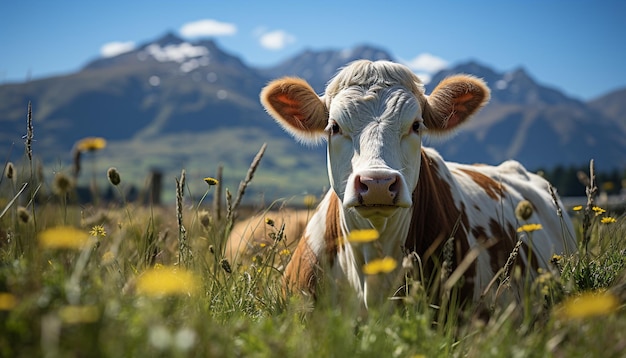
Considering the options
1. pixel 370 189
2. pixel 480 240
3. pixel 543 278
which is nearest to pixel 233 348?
pixel 543 278

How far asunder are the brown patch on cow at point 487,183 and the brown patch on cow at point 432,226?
4.20 feet

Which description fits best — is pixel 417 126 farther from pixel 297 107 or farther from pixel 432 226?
pixel 297 107

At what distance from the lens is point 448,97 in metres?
5.11

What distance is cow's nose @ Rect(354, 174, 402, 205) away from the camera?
12.4 ft

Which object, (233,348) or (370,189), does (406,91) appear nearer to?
(370,189)

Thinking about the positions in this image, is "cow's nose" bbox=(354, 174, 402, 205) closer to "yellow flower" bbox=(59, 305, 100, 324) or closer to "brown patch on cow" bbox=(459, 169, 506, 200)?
"yellow flower" bbox=(59, 305, 100, 324)

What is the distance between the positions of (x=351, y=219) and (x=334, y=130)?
742 millimetres

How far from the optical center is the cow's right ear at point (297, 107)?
5141mm

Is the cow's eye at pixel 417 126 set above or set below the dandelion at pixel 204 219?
above

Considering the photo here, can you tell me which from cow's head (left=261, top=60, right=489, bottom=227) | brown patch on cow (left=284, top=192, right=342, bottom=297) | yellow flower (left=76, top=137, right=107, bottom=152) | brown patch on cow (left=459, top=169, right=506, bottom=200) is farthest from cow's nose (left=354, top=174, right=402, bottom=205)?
brown patch on cow (left=459, top=169, right=506, bottom=200)

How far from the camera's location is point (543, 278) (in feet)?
8.71

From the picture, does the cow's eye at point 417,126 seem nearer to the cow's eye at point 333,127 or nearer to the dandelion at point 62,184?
the cow's eye at point 333,127

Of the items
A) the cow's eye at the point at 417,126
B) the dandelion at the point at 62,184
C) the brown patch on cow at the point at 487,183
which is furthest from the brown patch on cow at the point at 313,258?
the dandelion at the point at 62,184

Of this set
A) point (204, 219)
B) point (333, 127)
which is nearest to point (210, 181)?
point (204, 219)
